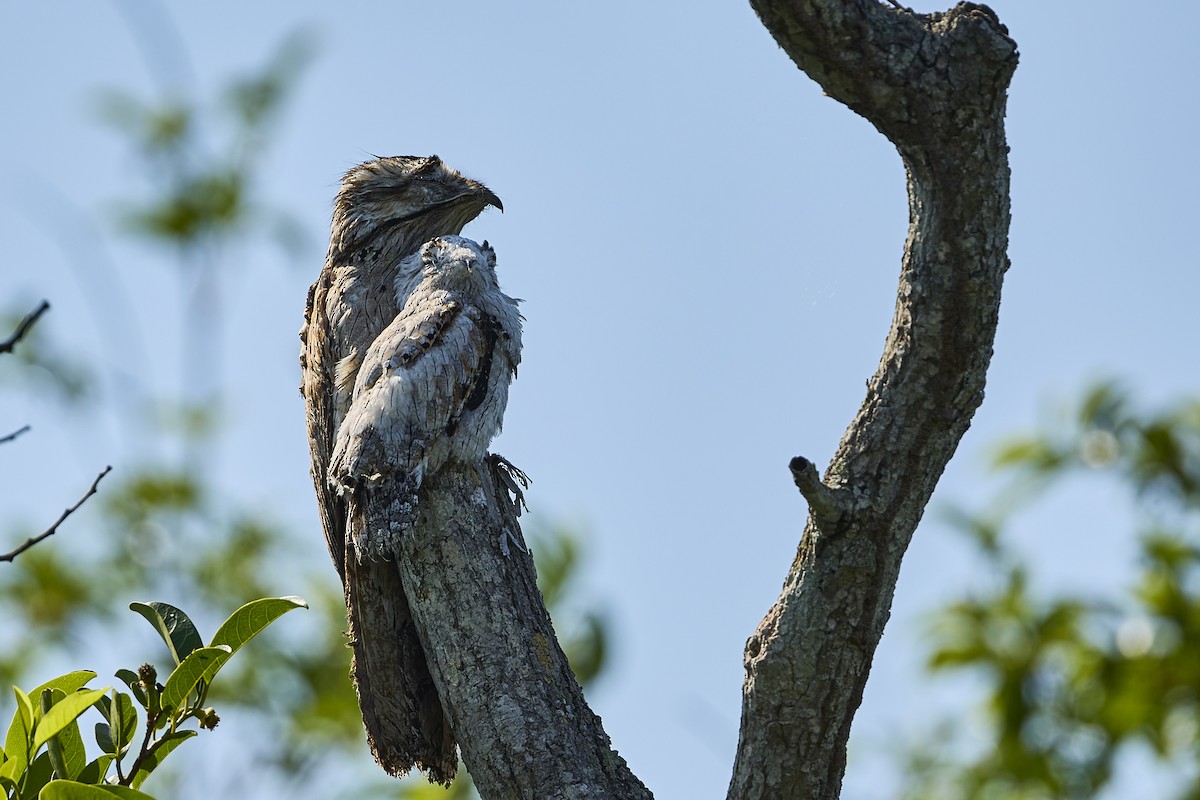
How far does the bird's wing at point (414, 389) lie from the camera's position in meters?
3.18

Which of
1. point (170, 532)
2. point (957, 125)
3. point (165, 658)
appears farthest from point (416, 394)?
point (170, 532)

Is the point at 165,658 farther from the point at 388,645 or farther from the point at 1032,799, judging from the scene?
the point at 1032,799

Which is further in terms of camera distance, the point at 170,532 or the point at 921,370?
the point at 170,532

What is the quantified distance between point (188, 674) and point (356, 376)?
3.92 feet

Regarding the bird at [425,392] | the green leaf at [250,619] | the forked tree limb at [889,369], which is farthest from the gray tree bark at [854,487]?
the green leaf at [250,619]

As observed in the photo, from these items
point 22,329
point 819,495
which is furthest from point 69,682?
point 819,495

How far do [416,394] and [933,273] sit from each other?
1.38 m

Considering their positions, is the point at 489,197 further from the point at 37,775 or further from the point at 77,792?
the point at 77,792

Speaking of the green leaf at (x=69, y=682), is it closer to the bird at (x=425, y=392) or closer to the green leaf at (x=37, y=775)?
the green leaf at (x=37, y=775)

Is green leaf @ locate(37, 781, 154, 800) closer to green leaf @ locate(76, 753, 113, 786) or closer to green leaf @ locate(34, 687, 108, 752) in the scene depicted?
green leaf @ locate(34, 687, 108, 752)

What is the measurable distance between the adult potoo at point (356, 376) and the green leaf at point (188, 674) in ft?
3.09

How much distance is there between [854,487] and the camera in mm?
2758

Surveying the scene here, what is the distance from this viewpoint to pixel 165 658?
5.54m

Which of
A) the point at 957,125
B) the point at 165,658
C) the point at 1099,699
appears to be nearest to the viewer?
the point at 957,125
